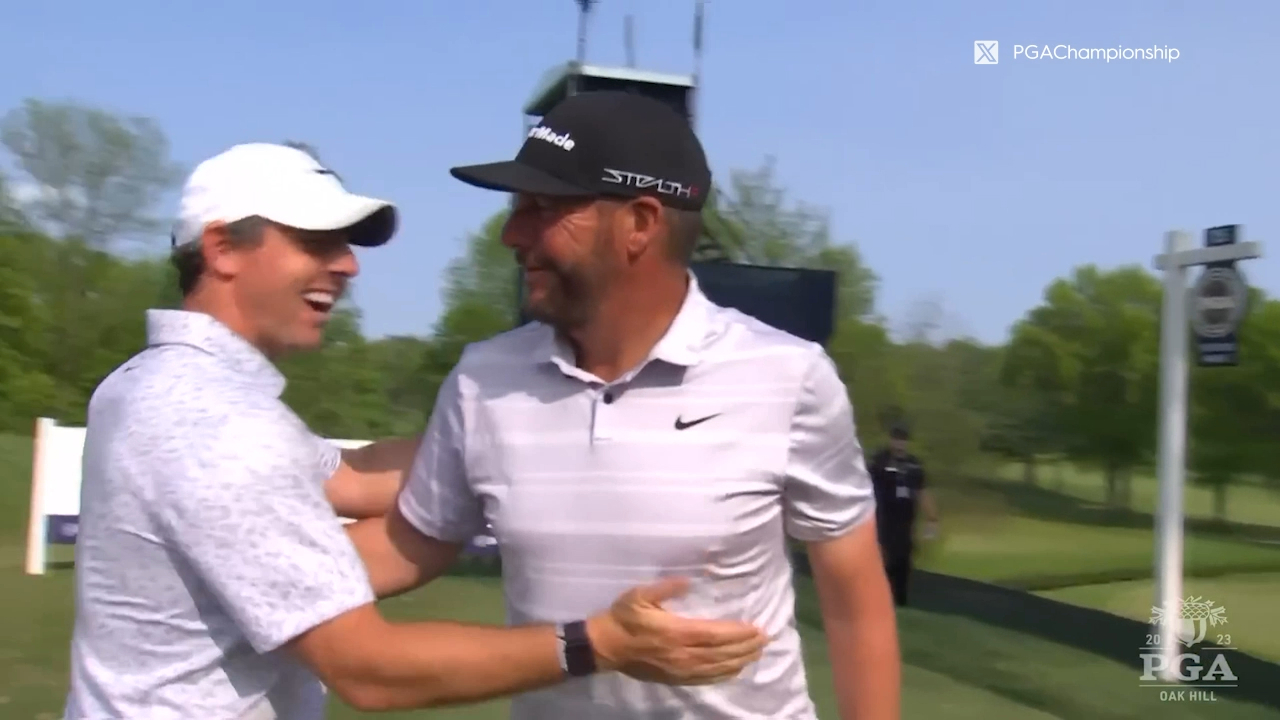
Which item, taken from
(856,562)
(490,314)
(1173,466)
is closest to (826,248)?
(490,314)

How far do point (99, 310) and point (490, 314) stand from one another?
389 inches

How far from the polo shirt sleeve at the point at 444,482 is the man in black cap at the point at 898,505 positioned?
8.66m

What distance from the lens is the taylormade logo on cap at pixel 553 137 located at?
79.8 inches

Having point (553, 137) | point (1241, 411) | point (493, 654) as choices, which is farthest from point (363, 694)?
point (1241, 411)

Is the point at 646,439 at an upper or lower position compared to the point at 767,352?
lower

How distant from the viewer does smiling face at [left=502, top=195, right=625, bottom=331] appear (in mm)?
2020

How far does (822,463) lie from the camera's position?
2025 mm

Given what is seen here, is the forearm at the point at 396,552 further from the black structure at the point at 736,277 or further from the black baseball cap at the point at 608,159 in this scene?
the black structure at the point at 736,277

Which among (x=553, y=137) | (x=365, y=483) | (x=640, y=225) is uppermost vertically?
(x=553, y=137)

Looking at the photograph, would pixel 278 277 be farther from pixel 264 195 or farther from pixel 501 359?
pixel 501 359

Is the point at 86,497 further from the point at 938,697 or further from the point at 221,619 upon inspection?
the point at 938,697

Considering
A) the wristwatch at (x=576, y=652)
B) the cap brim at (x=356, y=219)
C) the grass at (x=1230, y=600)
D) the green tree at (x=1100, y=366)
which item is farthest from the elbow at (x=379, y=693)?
the green tree at (x=1100, y=366)

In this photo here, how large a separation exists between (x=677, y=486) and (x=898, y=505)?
29.0 ft

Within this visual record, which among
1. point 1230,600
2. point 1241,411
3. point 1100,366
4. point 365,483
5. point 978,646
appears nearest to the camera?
point 365,483
